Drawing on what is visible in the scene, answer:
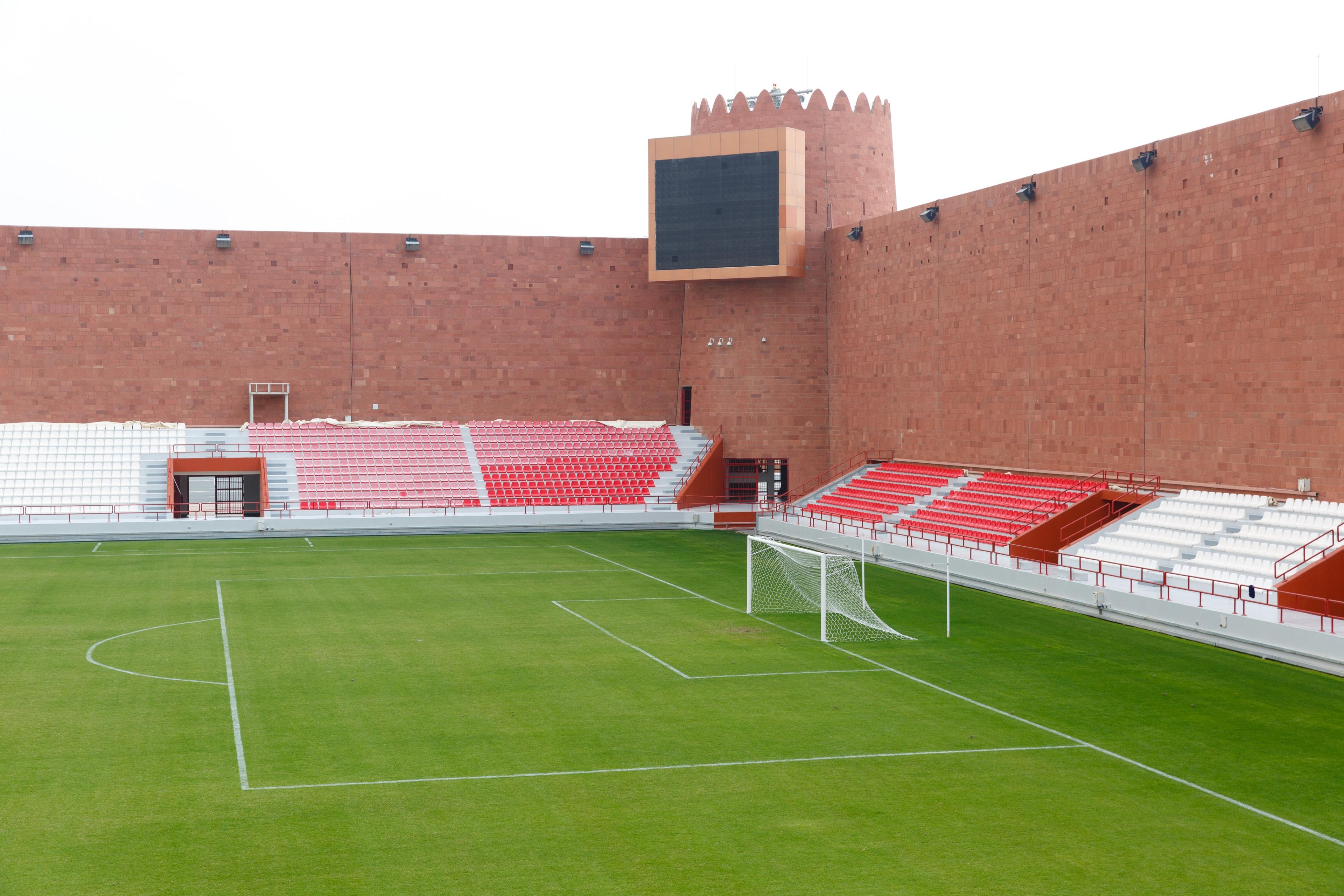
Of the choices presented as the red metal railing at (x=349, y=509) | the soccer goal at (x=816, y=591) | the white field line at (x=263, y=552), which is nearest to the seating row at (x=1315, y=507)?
the soccer goal at (x=816, y=591)

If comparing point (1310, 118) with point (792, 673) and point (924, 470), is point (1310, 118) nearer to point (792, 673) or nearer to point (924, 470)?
point (792, 673)

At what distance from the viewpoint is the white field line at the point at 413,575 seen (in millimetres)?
28438

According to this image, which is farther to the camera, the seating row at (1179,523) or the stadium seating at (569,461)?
the stadium seating at (569,461)

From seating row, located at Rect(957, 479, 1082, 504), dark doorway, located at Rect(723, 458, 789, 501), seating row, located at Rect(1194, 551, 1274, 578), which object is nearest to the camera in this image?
seating row, located at Rect(1194, 551, 1274, 578)

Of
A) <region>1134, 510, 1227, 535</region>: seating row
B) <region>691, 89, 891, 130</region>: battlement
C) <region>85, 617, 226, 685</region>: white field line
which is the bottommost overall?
<region>85, 617, 226, 685</region>: white field line

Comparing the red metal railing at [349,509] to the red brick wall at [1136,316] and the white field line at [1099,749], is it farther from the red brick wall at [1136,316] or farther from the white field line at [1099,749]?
the white field line at [1099,749]

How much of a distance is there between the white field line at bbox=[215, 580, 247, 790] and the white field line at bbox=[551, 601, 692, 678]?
19.6 feet

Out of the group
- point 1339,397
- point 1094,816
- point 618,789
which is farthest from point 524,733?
point 1339,397

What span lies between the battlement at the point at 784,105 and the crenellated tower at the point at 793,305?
0.04 m

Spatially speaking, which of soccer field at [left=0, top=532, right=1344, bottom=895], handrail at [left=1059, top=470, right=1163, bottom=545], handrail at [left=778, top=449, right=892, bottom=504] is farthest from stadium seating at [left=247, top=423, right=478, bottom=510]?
handrail at [left=1059, top=470, right=1163, bottom=545]

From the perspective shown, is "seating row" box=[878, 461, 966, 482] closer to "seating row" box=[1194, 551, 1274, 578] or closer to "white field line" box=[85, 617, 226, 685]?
"seating row" box=[1194, 551, 1274, 578]

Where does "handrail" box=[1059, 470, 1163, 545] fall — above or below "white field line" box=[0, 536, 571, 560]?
above

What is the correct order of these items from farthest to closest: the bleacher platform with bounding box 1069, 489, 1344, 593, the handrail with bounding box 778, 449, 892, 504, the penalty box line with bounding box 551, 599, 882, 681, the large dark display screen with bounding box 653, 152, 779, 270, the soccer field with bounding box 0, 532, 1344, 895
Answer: the large dark display screen with bounding box 653, 152, 779, 270, the handrail with bounding box 778, 449, 892, 504, the bleacher platform with bounding box 1069, 489, 1344, 593, the penalty box line with bounding box 551, 599, 882, 681, the soccer field with bounding box 0, 532, 1344, 895

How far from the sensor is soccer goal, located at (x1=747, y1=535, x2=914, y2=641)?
22.2 meters
